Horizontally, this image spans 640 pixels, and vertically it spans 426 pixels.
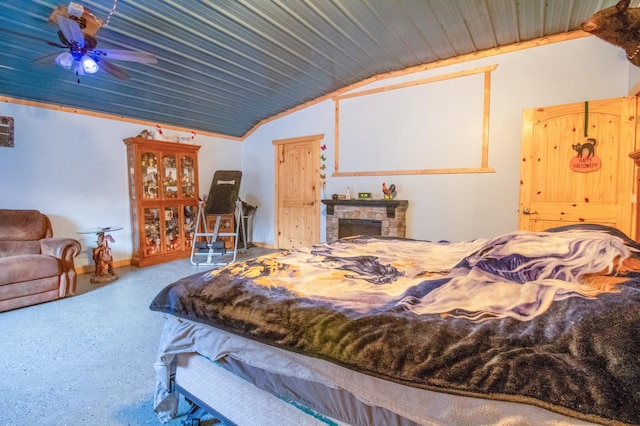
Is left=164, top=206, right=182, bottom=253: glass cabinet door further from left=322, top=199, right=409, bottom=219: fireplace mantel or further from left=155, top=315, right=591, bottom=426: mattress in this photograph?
left=155, top=315, right=591, bottom=426: mattress

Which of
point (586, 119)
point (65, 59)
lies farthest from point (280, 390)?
point (586, 119)

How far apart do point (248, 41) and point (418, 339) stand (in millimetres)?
3455

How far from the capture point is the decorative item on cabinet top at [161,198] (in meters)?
4.63

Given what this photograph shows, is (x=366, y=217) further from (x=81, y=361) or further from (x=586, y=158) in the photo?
(x=81, y=361)

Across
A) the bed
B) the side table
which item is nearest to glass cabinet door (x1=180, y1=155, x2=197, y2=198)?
the side table

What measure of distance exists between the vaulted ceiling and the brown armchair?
157 cm

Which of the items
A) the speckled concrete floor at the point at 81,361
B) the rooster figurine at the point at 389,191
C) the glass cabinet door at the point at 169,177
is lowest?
the speckled concrete floor at the point at 81,361

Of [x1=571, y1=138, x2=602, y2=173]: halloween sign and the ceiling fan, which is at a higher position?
the ceiling fan

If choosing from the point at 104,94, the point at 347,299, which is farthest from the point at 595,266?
the point at 104,94

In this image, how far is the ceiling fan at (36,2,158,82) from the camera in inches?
89.5

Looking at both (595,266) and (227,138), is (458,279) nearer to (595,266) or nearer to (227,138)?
(595,266)

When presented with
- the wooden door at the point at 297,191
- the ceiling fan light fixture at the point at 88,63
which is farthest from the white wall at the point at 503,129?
the ceiling fan light fixture at the point at 88,63

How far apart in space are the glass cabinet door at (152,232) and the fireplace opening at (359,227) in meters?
2.88

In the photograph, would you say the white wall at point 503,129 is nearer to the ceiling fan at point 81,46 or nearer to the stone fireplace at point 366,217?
the stone fireplace at point 366,217
